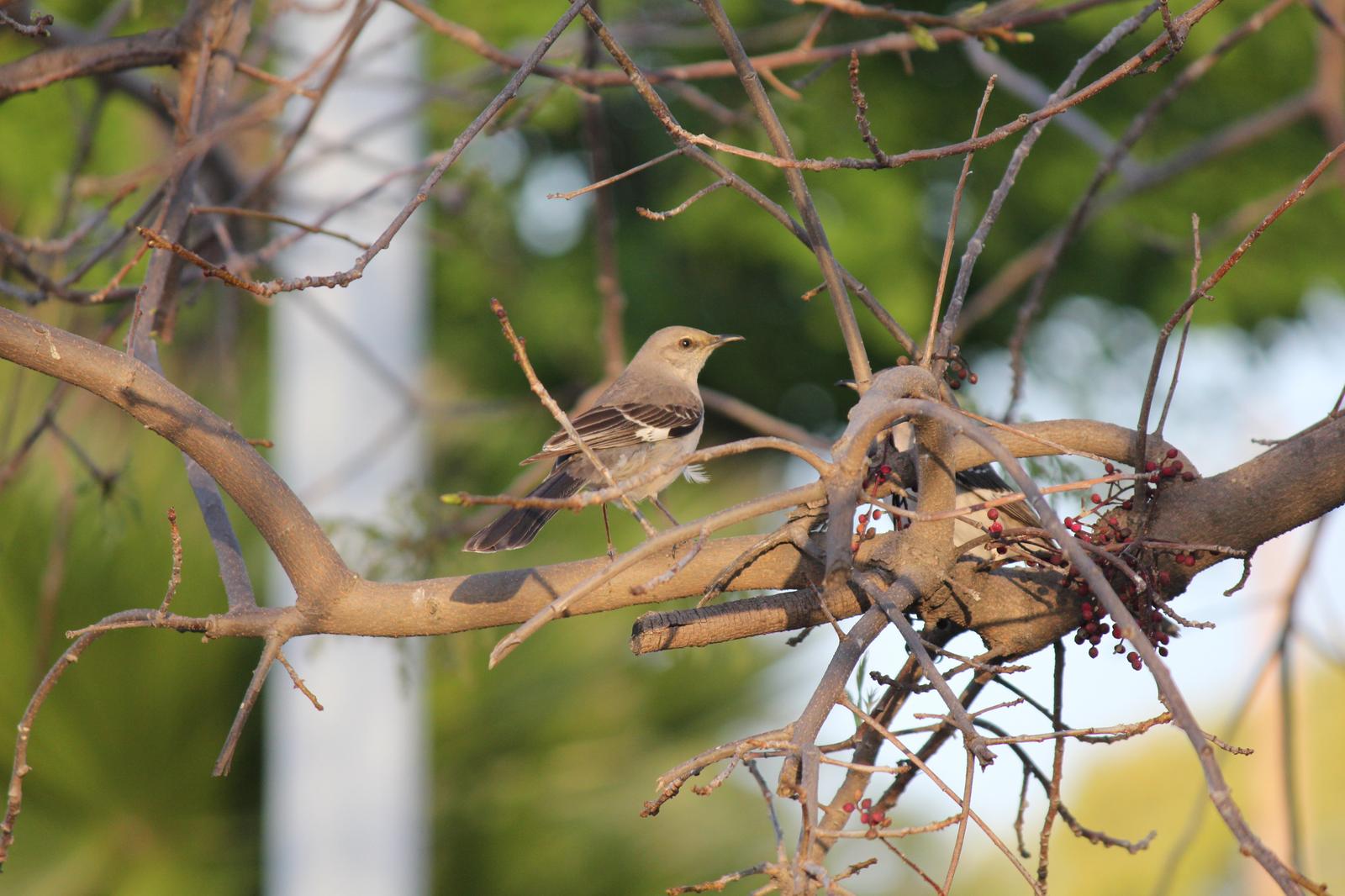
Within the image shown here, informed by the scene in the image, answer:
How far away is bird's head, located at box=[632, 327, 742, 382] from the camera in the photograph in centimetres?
572

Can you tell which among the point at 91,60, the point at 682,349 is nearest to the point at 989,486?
the point at 682,349

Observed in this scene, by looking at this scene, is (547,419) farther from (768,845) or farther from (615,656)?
(768,845)

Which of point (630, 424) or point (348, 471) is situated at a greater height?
point (348, 471)

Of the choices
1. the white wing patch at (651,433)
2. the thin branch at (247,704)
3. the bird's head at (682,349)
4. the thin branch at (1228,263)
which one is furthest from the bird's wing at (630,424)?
the thin branch at (1228,263)

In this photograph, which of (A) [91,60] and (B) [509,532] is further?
(B) [509,532]

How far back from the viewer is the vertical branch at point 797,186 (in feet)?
8.42

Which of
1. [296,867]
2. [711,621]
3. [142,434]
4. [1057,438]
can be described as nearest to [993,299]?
[1057,438]

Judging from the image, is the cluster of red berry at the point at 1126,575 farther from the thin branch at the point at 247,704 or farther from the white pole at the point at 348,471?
the white pole at the point at 348,471

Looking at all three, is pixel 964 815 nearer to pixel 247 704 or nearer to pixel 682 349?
pixel 247 704

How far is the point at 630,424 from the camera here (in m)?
4.92

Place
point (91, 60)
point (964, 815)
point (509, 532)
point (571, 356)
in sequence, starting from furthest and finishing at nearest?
1. point (571, 356)
2. point (509, 532)
3. point (91, 60)
4. point (964, 815)

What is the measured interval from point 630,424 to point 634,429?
2 cm

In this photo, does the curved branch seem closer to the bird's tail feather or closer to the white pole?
the bird's tail feather

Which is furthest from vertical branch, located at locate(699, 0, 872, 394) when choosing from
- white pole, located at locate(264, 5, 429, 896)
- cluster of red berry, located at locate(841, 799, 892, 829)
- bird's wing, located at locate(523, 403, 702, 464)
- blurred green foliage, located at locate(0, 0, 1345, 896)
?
white pole, located at locate(264, 5, 429, 896)
